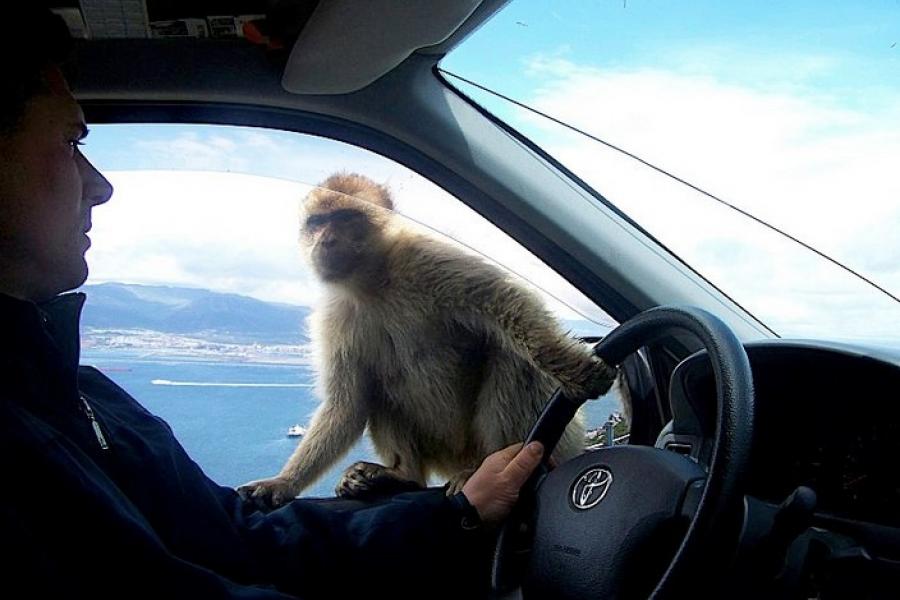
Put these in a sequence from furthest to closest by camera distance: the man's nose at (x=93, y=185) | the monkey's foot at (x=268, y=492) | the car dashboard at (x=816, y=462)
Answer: the monkey's foot at (x=268, y=492)
the man's nose at (x=93, y=185)
the car dashboard at (x=816, y=462)

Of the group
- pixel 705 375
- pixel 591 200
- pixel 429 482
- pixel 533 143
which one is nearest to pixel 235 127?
pixel 533 143

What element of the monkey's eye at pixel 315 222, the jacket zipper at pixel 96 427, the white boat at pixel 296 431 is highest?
the monkey's eye at pixel 315 222

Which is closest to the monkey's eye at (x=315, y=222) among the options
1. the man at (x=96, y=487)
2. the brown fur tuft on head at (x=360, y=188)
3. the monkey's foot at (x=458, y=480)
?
the brown fur tuft on head at (x=360, y=188)

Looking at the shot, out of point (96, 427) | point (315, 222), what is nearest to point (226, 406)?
point (315, 222)

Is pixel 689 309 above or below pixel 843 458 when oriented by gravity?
above

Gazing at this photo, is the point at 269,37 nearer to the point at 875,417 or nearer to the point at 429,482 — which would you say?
the point at 429,482

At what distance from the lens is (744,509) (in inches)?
49.9

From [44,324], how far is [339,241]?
155cm

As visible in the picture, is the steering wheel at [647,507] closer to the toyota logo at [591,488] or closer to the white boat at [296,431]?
→ the toyota logo at [591,488]

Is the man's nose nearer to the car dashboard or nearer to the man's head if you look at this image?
the man's head

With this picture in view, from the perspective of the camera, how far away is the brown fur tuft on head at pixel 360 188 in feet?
8.59

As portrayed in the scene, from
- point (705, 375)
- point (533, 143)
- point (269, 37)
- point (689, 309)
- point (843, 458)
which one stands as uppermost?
point (269, 37)

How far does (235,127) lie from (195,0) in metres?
0.43

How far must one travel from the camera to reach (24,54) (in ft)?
5.10
